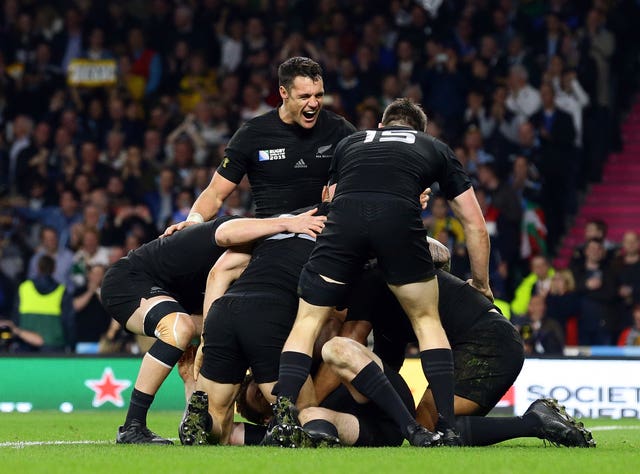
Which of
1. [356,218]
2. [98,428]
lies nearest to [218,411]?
[356,218]

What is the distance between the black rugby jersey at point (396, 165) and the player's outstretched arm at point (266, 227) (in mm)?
360

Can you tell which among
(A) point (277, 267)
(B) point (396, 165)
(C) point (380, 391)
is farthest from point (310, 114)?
(C) point (380, 391)

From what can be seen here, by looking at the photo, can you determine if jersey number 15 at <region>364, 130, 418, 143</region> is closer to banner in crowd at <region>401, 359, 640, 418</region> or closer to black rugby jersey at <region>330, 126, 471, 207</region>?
black rugby jersey at <region>330, 126, 471, 207</region>

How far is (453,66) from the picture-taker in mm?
17219

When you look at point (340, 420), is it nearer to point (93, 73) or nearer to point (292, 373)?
point (292, 373)

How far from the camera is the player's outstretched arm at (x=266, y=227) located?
26.2ft

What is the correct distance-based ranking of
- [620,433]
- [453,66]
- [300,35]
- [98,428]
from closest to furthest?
[620,433], [98,428], [453,66], [300,35]

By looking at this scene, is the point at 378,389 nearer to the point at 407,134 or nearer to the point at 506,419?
the point at 506,419

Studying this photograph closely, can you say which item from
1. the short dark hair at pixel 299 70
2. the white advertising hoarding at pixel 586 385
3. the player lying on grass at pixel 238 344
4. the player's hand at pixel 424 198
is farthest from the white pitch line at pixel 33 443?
the white advertising hoarding at pixel 586 385

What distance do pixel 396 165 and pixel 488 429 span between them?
59.3 inches

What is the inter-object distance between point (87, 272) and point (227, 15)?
5.37m

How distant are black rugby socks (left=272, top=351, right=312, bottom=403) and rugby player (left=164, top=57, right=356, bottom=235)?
202 centimetres

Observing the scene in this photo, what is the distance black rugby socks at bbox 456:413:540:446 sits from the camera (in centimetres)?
741

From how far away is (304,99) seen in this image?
8.94 m
